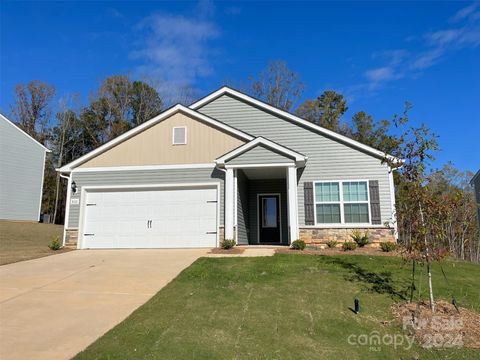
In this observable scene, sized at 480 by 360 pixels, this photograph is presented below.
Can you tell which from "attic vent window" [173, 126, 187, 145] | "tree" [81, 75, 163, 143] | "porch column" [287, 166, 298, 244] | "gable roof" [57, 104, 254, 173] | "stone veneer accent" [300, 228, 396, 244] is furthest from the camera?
"tree" [81, 75, 163, 143]

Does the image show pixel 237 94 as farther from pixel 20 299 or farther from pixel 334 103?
pixel 334 103

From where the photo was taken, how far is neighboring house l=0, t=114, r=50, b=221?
2261 centimetres

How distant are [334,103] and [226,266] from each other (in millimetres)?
24476

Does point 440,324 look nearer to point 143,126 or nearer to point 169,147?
point 169,147

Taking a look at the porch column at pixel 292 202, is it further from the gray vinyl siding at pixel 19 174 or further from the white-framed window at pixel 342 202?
the gray vinyl siding at pixel 19 174

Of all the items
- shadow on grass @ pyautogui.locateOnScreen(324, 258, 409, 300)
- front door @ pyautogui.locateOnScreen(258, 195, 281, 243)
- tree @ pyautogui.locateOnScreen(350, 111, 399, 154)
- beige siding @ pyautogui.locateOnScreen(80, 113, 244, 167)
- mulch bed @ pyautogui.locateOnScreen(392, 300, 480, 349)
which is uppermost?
tree @ pyautogui.locateOnScreen(350, 111, 399, 154)

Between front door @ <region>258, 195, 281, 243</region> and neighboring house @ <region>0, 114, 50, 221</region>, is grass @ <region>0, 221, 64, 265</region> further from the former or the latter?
front door @ <region>258, 195, 281, 243</region>

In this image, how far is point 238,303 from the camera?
633cm

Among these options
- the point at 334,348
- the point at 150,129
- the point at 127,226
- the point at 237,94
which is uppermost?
the point at 237,94

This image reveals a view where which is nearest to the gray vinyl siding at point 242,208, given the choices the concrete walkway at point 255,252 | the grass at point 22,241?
the concrete walkway at point 255,252

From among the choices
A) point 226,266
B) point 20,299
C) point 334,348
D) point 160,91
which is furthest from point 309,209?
point 160,91

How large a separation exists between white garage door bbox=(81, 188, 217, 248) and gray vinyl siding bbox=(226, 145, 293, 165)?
1494 millimetres

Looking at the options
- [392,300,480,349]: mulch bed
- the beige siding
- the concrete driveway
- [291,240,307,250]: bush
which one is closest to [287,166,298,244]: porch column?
[291,240,307,250]: bush

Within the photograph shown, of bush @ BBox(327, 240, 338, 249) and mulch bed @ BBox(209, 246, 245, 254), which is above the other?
bush @ BBox(327, 240, 338, 249)
